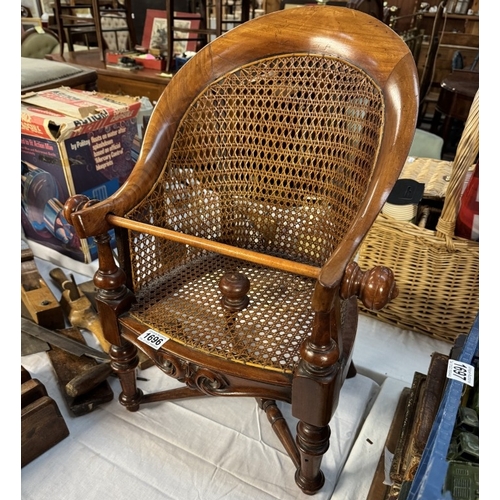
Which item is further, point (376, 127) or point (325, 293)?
point (376, 127)

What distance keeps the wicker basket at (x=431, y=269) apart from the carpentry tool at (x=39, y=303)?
3.34 ft

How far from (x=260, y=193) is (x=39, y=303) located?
0.81m

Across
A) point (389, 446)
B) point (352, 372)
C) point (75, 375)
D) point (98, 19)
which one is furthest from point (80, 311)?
point (98, 19)

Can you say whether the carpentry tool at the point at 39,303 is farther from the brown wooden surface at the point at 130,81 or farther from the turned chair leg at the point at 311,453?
the brown wooden surface at the point at 130,81

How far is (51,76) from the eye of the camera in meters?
2.37

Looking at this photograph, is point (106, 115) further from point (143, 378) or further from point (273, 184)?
point (143, 378)

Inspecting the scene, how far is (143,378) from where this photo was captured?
1351 millimetres

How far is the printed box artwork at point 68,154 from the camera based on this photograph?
1.53 meters

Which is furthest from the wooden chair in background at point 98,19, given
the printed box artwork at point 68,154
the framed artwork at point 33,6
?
the framed artwork at point 33,6

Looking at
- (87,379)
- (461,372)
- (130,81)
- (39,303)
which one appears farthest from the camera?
(130,81)

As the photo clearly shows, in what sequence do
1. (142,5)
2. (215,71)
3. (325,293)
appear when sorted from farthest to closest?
1. (142,5)
2. (215,71)
3. (325,293)

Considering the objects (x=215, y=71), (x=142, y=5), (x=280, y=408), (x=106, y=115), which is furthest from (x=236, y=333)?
(x=142, y=5)

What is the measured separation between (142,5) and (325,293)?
5.81 meters

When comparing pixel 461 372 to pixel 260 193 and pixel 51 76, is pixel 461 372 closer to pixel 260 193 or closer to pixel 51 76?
pixel 260 193
